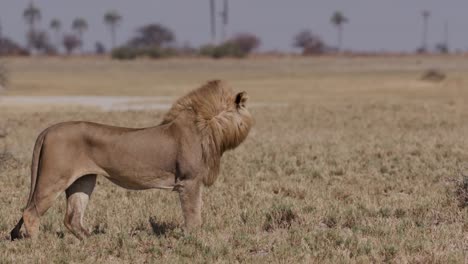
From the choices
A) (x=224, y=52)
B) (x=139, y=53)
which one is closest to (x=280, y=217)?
(x=224, y=52)

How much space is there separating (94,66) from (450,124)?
2150 inches

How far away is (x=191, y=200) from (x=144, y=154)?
664 millimetres

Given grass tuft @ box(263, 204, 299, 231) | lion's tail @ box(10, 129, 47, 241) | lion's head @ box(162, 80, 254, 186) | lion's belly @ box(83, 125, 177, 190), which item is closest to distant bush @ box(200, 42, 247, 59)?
grass tuft @ box(263, 204, 299, 231)

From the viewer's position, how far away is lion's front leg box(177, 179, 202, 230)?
8.88 meters

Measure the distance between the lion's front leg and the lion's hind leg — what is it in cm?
97

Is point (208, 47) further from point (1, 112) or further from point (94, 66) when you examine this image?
point (1, 112)

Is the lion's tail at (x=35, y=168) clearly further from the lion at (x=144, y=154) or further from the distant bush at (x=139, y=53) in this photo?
the distant bush at (x=139, y=53)

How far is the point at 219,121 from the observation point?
9.09m

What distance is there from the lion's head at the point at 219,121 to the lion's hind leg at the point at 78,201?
120cm

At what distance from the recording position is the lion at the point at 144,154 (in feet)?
28.5

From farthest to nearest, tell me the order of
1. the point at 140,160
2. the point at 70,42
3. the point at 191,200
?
the point at 70,42 < the point at 140,160 < the point at 191,200

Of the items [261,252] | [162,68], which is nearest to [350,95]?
[261,252]

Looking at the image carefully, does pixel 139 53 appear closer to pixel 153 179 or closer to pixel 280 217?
pixel 280 217

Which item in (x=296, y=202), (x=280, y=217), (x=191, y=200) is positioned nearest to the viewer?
(x=191, y=200)
